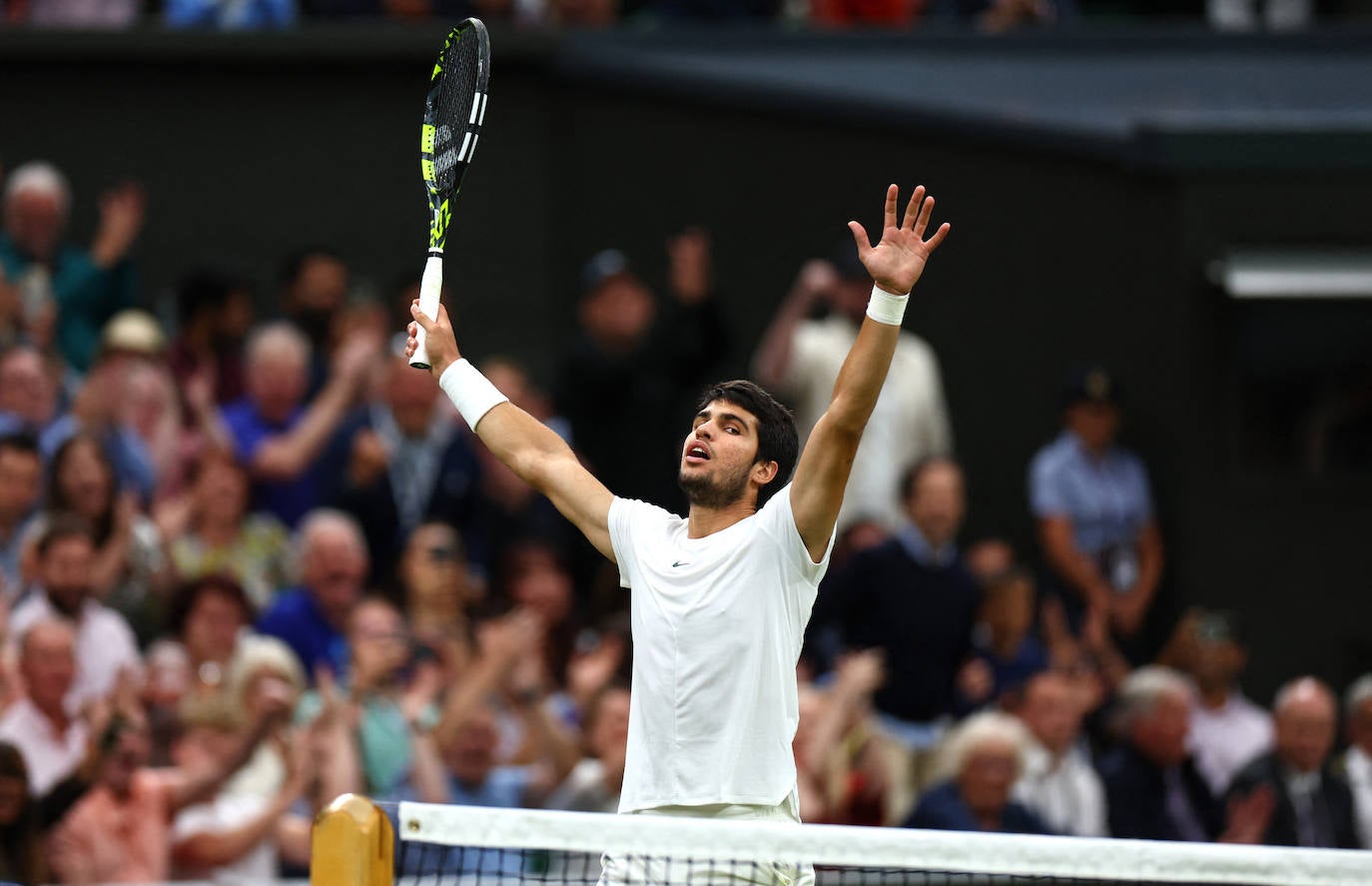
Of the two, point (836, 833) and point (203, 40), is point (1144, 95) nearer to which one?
point (203, 40)

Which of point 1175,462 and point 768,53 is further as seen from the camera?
point 768,53

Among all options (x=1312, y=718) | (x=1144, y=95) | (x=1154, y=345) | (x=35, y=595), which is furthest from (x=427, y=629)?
(x=1144, y=95)

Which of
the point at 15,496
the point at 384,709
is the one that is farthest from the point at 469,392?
the point at 15,496

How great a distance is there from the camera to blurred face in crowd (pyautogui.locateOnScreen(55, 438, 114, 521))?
10727 mm

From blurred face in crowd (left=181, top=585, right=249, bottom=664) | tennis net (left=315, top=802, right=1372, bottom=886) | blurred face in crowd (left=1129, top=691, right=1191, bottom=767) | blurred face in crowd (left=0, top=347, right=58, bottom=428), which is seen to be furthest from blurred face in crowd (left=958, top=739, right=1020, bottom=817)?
blurred face in crowd (left=0, top=347, right=58, bottom=428)

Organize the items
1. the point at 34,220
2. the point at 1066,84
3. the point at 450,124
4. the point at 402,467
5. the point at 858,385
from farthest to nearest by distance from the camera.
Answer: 1. the point at 1066,84
2. the point at 34,220
3. the point at 402,467
4. the point at 450,124
5. the point at 858,385

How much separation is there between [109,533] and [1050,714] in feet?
14.1

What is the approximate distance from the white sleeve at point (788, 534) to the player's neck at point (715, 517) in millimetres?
160

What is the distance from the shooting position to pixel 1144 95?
47.9 ft

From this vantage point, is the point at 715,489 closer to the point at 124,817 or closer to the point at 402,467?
the point at 124,817

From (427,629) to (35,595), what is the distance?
1.69 m

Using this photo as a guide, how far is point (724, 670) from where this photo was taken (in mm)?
6473

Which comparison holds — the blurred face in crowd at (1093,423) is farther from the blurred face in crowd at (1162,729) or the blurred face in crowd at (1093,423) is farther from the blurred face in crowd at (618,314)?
the blurred face in crowd at (618,314)

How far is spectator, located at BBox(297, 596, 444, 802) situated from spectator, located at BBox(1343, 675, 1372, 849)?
439cm
